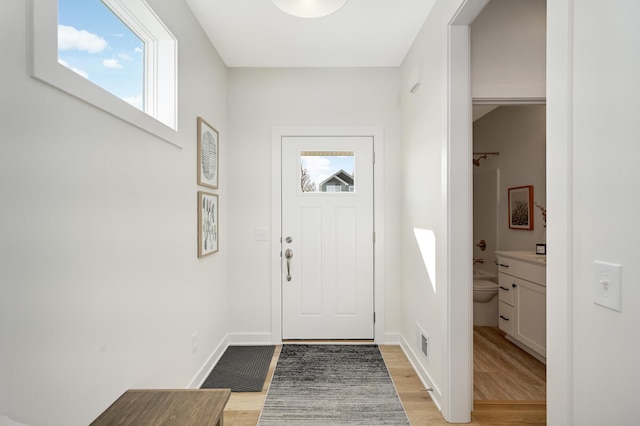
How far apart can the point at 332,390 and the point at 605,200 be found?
6.76 ft

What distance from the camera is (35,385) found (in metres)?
0.96

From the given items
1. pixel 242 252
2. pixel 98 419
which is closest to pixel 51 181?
pixel 98 419

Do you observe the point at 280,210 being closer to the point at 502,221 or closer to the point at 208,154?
the point at 208,154

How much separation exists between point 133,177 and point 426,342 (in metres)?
2.18

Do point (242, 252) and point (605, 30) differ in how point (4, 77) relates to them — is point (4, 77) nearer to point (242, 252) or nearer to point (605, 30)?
point (605, 30)

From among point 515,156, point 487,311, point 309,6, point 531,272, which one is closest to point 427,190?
point 531,272

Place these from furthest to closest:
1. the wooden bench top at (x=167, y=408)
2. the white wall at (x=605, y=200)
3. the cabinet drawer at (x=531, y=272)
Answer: the cabinet drawer at (x=531, y=272) → the wooden bench top at (x=167, y=408) → the white wall at (x=605, y=200)

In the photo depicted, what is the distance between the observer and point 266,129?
319 centimetres

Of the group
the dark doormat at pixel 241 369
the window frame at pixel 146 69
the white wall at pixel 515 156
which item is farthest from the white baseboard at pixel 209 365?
the white wall at pixel 515 156

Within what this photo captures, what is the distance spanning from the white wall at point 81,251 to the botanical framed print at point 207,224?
10.4 inches

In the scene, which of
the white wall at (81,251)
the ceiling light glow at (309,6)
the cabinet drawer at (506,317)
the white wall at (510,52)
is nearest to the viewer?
the white wall at (81,251)

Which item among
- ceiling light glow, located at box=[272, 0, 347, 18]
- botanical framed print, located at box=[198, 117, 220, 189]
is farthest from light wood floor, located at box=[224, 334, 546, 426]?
ceiling light glow, located at box=[272, 0, 347, 18]

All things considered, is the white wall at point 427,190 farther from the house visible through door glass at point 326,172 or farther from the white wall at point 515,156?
the white wall at point 515,156

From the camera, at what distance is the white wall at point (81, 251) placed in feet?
2.95
